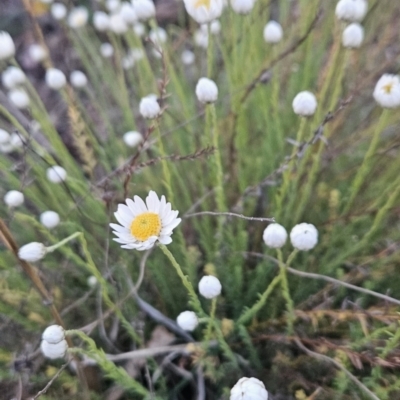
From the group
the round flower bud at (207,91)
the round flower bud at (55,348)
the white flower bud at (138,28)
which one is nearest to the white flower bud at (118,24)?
the white flower bud at (138,28)

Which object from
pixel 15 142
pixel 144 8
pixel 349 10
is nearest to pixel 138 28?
pixel 144 8

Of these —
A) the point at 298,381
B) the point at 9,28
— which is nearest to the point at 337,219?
the point at 298,381

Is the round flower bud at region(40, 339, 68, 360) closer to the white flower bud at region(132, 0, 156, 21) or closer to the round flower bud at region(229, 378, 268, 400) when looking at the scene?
the round flower bud at region(229, 378, 268, 400)

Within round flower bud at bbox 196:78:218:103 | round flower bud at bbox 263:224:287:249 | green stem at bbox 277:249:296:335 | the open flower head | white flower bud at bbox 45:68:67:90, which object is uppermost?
white flower bud at bbox 45:68:67:90

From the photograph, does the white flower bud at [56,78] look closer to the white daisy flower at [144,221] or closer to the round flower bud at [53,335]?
the white daisy flower at [144,221]

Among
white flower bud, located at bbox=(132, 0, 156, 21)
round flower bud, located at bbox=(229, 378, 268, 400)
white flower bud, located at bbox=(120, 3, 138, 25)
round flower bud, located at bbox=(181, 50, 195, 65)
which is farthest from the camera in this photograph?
round flower bud, located at bbox=(181, 50, 195, 65)

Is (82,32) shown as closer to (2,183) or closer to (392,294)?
(2,183)

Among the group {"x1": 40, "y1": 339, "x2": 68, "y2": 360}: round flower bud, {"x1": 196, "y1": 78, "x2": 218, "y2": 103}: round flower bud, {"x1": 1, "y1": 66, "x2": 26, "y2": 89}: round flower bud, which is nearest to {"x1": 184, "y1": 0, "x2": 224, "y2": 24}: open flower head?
{"x1": 196, "y1": 78, "x2": 218, "y2": 103}: round flower bud
